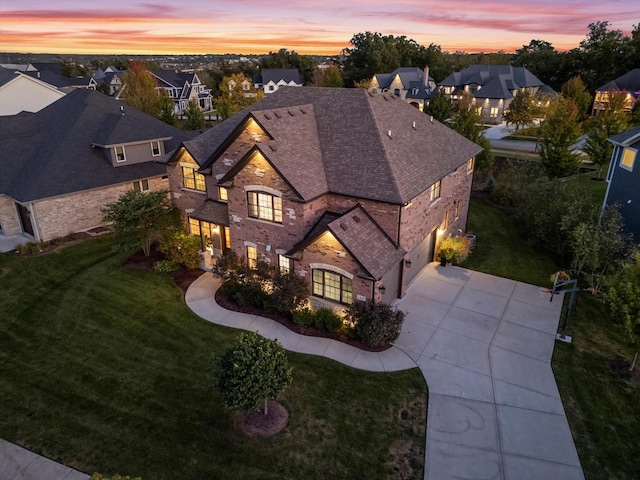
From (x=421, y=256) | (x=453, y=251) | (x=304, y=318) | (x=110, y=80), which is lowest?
(x=304, y=318)

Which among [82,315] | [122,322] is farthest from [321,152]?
[82,315]

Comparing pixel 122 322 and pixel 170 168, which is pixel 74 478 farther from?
pixel 170 168

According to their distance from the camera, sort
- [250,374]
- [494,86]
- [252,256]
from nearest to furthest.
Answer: [250,374], [252,256], [494,86]

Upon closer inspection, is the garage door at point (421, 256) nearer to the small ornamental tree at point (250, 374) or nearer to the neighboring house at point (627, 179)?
the neighboring house at point (627, 179)

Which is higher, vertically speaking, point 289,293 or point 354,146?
point 354,146

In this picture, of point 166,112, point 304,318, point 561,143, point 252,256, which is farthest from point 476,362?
point 166,112

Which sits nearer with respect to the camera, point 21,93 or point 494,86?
point 21,93

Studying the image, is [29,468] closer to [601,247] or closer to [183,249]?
[183,249]
